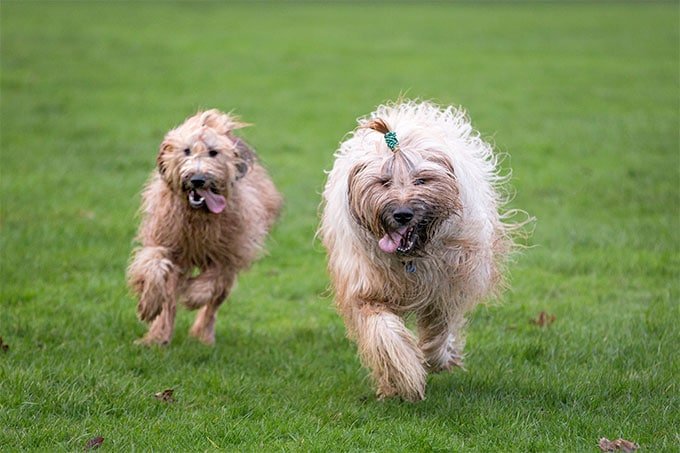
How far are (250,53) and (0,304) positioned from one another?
1756cm

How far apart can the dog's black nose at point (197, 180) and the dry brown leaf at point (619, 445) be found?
3238 millimetres

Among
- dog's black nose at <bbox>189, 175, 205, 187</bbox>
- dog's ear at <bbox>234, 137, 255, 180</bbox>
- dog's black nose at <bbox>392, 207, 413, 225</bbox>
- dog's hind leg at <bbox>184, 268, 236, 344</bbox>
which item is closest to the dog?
dog's black nose at <bbox>392, 207, 413, 225</bbox>

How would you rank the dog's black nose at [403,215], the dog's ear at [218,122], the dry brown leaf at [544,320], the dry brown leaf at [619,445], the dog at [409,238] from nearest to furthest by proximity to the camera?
the dry brown leaf at [619,445] < the dog's black nose at [403,215] < the dog at [409,238] < the dog's ear at [218,122] < the dry brown leaf at [544,320]

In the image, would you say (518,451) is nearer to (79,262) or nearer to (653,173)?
(79,262)

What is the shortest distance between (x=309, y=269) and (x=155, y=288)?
107 inches

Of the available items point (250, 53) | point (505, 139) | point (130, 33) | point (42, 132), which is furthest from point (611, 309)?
point (130, 33)

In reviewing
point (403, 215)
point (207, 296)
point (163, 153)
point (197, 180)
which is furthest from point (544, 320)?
point (163, 153)

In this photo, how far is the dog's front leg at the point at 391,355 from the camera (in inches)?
239

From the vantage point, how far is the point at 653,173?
1310 centimetres

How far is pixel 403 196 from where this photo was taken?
19.4 ft

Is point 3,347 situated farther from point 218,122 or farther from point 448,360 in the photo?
point 448,360

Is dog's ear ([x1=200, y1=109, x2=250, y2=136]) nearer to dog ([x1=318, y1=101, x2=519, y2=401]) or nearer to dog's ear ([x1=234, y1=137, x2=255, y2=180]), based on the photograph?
dog's ear ([x1=234, y1=137, x2=255, y2=180])

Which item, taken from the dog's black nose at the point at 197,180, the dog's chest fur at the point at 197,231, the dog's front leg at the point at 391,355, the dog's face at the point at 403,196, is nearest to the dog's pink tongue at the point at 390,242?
the dog's face at the point at 403,196

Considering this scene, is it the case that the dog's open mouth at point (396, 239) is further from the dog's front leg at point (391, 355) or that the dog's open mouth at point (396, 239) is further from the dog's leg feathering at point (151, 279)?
the dog's leg feathering at point (151, 279)
